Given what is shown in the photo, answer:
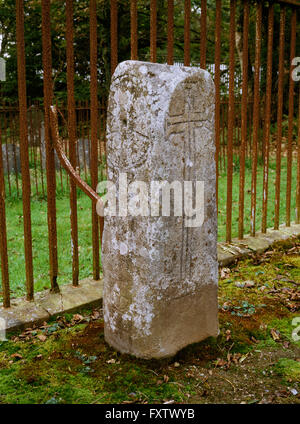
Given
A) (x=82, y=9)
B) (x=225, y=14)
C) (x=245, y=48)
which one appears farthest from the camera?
(x=225, y=14)

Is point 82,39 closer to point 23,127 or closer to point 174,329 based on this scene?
point 23,127

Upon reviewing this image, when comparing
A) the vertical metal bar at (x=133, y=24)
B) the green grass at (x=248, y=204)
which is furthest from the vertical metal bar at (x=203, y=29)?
the green grass at (x=248, y=204)

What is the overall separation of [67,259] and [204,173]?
3.11 m

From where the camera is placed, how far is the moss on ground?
→ 7.05ft

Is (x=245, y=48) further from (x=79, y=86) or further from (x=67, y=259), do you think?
(x=79, y=86)

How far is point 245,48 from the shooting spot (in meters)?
3.79

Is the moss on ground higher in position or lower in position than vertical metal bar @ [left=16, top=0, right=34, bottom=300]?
lower

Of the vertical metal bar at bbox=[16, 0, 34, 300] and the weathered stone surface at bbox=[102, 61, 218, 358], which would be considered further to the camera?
the vertical metal bar at bbox=[16, 0, 34, 300]

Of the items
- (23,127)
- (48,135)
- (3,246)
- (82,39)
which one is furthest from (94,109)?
(82,39)

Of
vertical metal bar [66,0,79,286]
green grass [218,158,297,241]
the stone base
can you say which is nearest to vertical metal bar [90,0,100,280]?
vertical metal bar [66,0,79,286]

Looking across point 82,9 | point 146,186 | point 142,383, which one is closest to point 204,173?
point 146,186

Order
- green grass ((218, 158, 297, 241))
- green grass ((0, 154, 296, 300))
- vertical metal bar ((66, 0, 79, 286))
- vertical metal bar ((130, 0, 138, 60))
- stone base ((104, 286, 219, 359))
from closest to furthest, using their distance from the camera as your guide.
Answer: stone base ((104, 286, 219, 359)), vertical metal bar ((66, 0, 79, 286)), vertical metal bar ((130, 0, 138, 60)), green grass ((0, 154, 296, 300)), green grass ((218, 158, 297, 241))

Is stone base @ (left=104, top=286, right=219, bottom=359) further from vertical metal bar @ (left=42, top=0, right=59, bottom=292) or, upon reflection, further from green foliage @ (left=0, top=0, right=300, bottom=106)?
green foliage @ (left=0, top=0, right=300, bottom=106)

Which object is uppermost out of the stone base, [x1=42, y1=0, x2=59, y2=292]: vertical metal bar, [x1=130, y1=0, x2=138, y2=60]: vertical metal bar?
[x1=130, y1=0, x2=138, y2=60]: vertical metal bar
